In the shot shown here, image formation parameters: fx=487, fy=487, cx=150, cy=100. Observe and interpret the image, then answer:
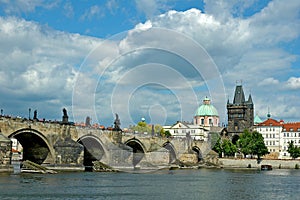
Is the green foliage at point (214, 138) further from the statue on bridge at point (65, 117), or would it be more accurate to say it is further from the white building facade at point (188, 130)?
the statue on bridge at point (65, 117)

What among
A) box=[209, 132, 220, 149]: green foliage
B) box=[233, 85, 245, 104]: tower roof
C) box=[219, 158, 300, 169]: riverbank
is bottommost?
box=[219, 158, 300, 169]: riverbank

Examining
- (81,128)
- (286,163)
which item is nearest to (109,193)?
(81,128)

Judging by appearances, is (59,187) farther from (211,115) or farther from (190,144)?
(211,115)

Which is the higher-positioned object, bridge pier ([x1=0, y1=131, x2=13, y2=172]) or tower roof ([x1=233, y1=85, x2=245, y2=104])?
tower roof ([x1=233, y1=85, x2=245, y2=104])

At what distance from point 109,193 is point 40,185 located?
308 inches

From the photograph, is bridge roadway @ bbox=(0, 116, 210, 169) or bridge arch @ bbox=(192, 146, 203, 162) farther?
bridge arch @ bbox=(192, 146, 203, 162)

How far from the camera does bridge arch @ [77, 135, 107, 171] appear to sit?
81.3m

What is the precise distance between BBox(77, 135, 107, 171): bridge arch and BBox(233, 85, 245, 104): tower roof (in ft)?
306

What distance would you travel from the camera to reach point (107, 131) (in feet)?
278

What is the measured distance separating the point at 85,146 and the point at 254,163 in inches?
1962

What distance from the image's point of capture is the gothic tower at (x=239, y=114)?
544ft

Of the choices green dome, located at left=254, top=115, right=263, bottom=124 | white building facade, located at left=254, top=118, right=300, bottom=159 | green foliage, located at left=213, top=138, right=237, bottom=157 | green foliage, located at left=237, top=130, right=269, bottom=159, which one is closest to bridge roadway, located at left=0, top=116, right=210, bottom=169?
green foliage, located at left=237, top=130, right=269, bottom=159

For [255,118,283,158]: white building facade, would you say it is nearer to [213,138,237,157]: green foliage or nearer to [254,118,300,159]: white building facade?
[254,118,300,159]: white building facade

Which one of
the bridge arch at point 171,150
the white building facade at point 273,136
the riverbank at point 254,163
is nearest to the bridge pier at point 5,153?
the bridge arch at point 171,150
